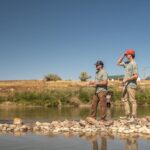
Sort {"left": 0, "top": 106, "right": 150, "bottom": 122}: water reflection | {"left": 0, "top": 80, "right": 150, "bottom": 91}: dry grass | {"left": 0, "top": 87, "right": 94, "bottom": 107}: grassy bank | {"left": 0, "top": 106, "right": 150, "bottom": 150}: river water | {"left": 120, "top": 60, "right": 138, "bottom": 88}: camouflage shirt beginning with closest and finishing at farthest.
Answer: {"left": 0, "top": 106, "right": 150, "bottom": 150}: river water
{"left": 120, "top": 60, "right": 138, "bottom": 88}: camouflage shirt
{"left": 0, "top": 106, "right": 150, "bottom": 122}: water reflection
{"left": 0, "top": 87, "right": 94, "bottom": 107}: grassy bank
{"left": 0, "top": 80, "right": 150, "bottom": 91}: dry grass

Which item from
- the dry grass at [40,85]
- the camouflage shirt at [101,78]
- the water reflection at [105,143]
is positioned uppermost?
the dry grass at [40,85]

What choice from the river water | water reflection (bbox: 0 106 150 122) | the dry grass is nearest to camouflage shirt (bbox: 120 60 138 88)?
the river water

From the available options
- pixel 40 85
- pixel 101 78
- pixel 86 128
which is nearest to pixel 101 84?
pixel 101 78

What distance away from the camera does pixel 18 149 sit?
10.9 meters

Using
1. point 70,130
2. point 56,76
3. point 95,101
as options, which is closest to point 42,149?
point 70,130

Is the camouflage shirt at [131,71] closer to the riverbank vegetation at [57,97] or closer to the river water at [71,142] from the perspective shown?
the river water at [71,142]

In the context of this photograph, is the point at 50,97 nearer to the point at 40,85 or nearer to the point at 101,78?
the point at 40,85

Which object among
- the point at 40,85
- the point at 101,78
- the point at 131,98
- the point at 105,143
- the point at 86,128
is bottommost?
the point at 105,143

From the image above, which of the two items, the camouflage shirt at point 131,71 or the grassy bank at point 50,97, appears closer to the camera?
the camouflage shirt at point 131,71

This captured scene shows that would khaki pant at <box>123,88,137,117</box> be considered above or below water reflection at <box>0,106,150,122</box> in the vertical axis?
above

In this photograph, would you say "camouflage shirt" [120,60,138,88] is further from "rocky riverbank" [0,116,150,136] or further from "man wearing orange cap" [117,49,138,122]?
"rocky riverbank" [0,116,150,136]

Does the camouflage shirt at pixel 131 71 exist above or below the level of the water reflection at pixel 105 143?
above

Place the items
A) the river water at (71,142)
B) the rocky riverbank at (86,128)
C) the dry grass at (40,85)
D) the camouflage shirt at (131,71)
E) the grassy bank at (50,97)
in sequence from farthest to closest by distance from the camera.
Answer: the dry grass at (40,85)
the grassy bank at (50,97)
the camouflage shirt at (131,71)
the rocky riverbank at (86,128)
the river water at (71,142)

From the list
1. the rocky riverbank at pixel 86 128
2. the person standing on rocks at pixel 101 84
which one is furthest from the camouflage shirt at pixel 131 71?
the rocky riverbank at pixel 86 128
